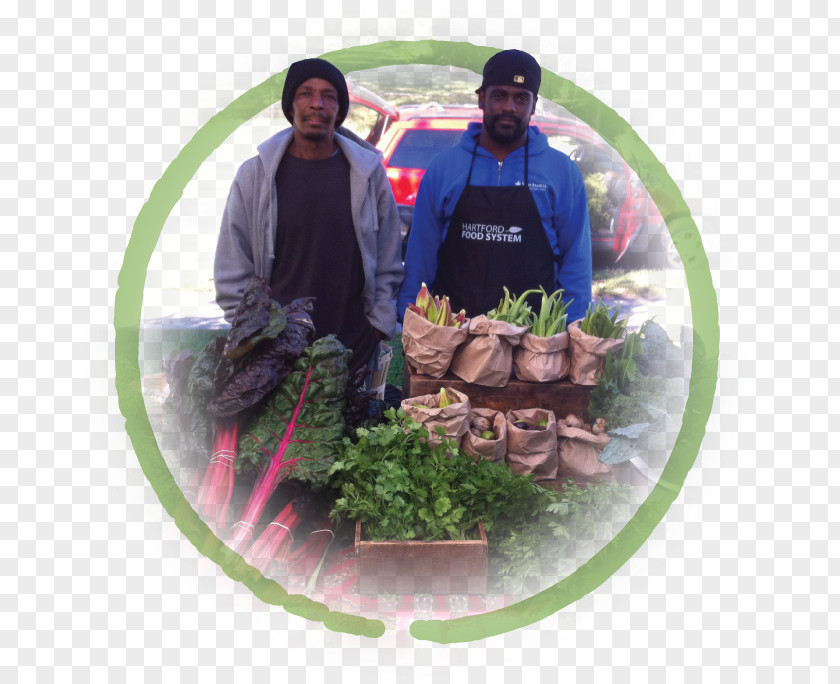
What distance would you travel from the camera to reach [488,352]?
3756mm

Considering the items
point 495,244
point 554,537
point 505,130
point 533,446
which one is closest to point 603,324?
point 533,446

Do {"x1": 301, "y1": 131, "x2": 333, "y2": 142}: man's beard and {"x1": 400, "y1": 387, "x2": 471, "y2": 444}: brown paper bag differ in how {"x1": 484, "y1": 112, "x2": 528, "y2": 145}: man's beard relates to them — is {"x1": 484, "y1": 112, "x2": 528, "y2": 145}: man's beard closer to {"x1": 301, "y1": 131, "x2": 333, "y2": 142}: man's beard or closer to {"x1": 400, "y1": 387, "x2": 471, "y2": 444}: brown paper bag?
{"x1": 301, "y1": 131, "x2": 333, "y2": 142}: man's beard

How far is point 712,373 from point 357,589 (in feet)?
6.50

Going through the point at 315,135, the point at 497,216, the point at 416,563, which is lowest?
the point at 416,563

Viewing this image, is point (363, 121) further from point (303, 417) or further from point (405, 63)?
point (303, 417)

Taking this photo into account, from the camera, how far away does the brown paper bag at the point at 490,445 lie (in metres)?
3.70

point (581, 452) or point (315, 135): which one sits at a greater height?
point (315, 135)

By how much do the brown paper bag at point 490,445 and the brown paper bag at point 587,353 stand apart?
1.34 ft

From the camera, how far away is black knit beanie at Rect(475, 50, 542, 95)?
401cm

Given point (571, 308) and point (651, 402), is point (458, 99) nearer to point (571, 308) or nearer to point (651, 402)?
point (571, 308)

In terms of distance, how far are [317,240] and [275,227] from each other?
0.21 metres

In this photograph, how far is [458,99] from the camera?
4.62 metres

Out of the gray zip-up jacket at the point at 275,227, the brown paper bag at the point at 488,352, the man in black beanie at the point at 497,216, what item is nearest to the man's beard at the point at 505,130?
the man in black beanie at the point at 497,216

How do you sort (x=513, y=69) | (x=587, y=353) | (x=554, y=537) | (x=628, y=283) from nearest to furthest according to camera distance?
(x=554, y=537) < (x=587, y=353) < (x=513, y=69) < (x=628, y=283)
